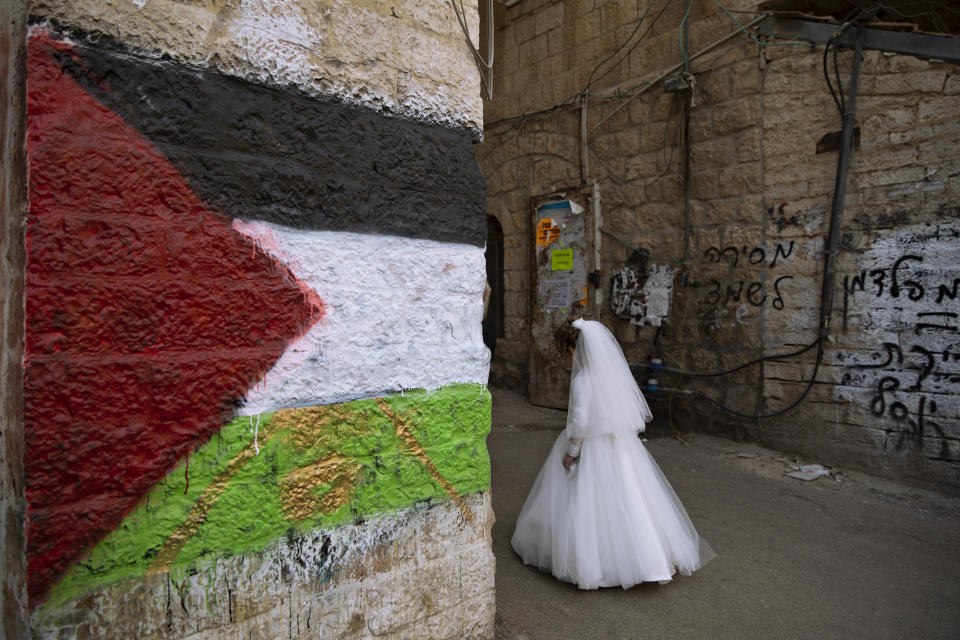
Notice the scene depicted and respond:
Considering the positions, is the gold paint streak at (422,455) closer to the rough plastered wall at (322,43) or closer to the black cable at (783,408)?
the rough plastered wall at (322,43)

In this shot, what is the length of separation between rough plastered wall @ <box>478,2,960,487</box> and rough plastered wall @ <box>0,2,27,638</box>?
17.2 feet

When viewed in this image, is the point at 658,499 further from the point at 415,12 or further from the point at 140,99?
the point at 140,99

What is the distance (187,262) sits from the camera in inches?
64.5

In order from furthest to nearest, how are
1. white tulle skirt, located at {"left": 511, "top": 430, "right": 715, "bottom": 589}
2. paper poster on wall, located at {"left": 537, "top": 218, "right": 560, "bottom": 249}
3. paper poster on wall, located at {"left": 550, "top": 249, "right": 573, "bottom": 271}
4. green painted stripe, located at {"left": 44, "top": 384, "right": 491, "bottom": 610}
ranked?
paper poster on wall, located at {"left": 537, "top": 218, "right": 560, "bottom": 249}
paper poster on wall, located at {"left": 550, "top": 249, "right": 573, "bottom": 271}
white tulle skirt, located at {"left": 511, "top": 430, "right": 715, "bottom": 589}
green painted stripe, located at {"left": 44, "top": 384, "right": 491, "bottom": 610}

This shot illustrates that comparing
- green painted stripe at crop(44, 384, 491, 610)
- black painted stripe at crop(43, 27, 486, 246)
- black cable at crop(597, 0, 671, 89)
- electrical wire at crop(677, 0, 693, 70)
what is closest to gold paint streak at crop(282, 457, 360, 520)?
green painted stripe at crop(44, 384, 491, 610)

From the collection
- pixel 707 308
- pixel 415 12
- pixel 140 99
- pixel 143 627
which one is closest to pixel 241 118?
pixel 140 99

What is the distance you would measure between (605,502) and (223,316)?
221 centimetres

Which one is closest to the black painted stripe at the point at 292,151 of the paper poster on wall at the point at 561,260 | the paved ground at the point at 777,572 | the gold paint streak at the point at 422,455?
the gold paint streak at the point at 422,455

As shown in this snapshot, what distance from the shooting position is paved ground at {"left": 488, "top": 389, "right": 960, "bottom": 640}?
109 inches

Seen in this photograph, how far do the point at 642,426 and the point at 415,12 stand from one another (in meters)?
2.38

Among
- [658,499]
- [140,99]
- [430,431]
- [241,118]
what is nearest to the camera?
[140,99]

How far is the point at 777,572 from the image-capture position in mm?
3279

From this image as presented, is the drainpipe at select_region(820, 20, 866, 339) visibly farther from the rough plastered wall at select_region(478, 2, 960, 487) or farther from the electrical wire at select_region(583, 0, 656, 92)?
the electrical wire at select_region(583, 0, 656, 92)

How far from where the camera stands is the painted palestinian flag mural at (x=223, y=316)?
4.76ft
